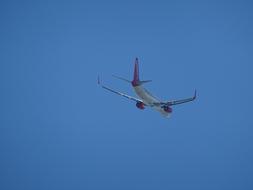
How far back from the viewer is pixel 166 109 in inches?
2594

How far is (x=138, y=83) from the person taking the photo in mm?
64500

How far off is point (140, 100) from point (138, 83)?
2.93m

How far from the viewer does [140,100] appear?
6638 centimetres

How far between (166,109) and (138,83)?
525 centimetres

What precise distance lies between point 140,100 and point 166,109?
3.67 meters
